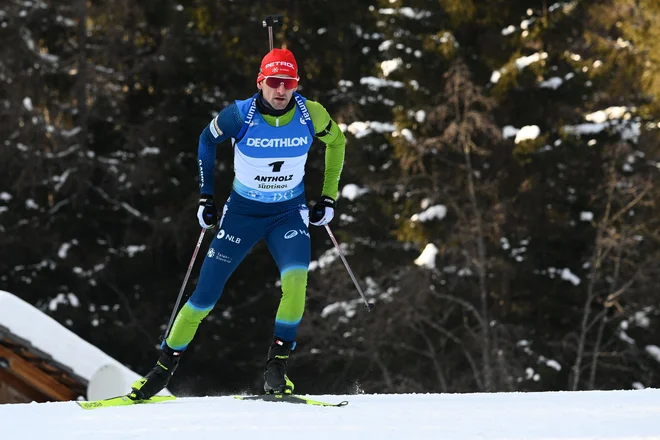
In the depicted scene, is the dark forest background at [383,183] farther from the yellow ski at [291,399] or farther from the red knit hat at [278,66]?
the yellow ski at [291,399]

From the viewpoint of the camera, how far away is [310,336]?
2266cm

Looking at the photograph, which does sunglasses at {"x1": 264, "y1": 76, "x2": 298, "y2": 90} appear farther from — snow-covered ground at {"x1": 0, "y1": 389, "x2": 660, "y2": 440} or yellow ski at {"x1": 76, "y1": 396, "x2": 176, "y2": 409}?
yellow ski at {"x1": 76, "y1": 396, "x2": 176, "y2": 409}

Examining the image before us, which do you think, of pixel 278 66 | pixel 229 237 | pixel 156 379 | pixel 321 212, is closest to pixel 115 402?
pixel 156 379

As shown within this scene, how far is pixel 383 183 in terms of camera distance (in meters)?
21.2

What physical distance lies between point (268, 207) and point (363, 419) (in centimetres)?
171

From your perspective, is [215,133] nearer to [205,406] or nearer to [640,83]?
[205,406]

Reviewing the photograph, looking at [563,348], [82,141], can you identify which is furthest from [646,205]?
[82,141]

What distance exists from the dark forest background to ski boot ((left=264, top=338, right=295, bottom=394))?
13463 millimetres

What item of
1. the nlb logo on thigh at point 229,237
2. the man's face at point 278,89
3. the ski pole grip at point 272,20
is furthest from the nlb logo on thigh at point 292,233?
the ski pole grip at point 272,20

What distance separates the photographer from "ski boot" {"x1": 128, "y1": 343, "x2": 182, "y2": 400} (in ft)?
22.2

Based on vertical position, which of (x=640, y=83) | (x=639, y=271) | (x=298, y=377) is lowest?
(x=298, y=377)

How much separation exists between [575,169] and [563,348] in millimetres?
3510

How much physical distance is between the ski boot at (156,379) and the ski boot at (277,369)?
22.4 inches

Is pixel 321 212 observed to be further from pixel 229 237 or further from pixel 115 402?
pixel 115 402
